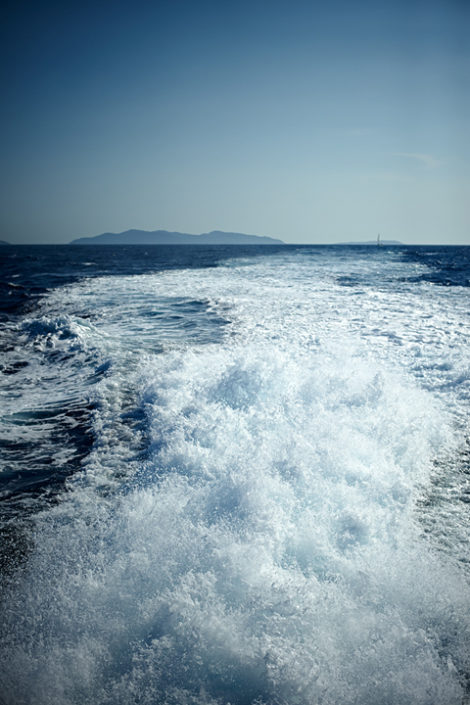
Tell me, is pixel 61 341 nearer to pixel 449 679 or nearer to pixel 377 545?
pixel 377 545

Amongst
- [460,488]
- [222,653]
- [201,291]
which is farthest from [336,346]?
[201,291]

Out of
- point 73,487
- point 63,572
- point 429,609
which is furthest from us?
point 73,487

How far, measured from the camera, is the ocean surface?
1881mm

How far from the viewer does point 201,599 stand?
7.14 feet

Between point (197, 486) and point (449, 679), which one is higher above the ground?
point (197, 486)

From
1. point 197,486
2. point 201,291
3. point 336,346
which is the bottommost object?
point 197,486

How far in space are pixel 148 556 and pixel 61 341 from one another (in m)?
7.50

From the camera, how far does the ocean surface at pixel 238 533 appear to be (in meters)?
1.88

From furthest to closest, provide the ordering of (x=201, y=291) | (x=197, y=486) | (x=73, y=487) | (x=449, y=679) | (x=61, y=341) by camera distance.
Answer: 1. (x=201, y=291)
2. (x=61, y=341)
3. (x=73, y=487)
4. (x=197, y=486)
5. (x=449, y=679)

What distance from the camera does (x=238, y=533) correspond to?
2.63 meters

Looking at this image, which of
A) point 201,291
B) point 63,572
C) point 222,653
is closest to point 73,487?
point 63,572

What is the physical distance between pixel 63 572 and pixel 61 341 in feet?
23.9

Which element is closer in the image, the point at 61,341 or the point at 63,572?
the point at 63,572

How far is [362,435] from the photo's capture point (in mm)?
3932
